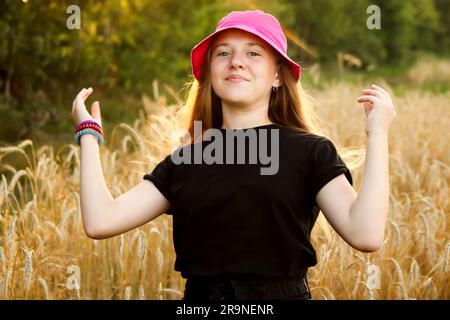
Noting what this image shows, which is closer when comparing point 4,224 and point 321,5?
point 4,224

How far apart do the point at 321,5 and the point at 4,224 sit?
1894 centimetres

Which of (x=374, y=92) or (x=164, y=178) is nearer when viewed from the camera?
(x=374, y=92)

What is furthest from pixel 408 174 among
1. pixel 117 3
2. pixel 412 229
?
pixel 117 3

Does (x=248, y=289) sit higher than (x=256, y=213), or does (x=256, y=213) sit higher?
(x=256, y=213)

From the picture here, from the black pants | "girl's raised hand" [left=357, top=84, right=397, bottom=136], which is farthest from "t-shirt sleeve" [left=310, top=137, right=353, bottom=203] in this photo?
the black pants

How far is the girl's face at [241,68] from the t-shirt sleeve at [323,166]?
0.23 meters

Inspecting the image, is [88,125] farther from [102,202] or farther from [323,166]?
[323,166]

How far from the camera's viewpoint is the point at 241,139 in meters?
1.83

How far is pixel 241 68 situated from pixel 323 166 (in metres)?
0.34

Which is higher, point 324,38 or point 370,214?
point 324,38

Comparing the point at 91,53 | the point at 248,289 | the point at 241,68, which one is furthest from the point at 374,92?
the point at 91,53

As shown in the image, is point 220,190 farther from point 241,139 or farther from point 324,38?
point 324,38

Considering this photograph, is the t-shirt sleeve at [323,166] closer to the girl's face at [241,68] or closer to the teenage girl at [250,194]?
the teenage girl at [250,194]

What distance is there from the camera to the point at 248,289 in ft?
5.53
